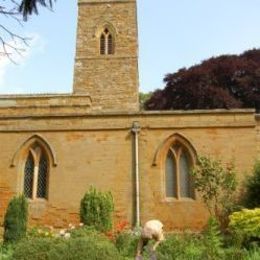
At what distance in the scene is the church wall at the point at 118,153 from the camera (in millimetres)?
17234

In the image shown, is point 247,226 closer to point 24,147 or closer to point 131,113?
point 131,113

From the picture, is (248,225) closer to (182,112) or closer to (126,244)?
(126,244)

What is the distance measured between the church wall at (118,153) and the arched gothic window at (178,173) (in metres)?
0.39

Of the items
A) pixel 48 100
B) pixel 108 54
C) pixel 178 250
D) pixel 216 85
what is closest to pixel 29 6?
pixel 178 250

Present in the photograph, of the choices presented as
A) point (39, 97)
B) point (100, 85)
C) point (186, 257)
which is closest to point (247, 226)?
point (186, 257)

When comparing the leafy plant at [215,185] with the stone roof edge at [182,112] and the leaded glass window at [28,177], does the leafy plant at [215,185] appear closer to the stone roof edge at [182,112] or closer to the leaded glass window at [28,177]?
the stone roof edge at [182,112]

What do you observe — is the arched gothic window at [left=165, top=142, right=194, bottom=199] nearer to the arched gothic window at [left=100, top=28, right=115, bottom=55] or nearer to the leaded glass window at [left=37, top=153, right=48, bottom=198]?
the leaded glass window at [left=37, top=153, right=48, bottom=198]

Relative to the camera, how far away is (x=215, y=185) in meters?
16.1

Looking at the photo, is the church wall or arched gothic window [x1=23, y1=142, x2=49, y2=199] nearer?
the church wall

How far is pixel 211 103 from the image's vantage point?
112 ft

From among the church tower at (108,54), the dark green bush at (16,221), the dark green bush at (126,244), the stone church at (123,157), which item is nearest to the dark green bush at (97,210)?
the stone church at (123,157)

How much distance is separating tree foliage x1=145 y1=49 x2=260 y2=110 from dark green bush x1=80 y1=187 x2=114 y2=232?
19927mm

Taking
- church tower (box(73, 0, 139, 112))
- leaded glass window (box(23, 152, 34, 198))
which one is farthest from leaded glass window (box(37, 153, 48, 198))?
church tower (box(73, 0, 139, 112))

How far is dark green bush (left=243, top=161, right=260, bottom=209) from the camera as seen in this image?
16078 millimetres
